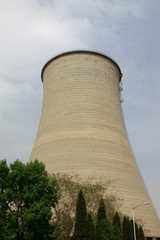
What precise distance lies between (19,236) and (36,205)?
1631mm

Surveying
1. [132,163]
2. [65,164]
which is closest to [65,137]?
[65,164]

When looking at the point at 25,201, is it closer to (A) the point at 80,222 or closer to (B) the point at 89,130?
(A) the point at 80,222

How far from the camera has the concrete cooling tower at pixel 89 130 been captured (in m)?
16.2

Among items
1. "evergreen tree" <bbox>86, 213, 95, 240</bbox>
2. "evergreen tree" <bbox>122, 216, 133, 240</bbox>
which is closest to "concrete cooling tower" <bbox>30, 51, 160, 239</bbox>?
"evergreen tree" <bbox>122, 216, 133, 240</bbox>

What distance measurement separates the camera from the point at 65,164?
1630 centimetres

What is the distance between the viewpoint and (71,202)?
548 inches

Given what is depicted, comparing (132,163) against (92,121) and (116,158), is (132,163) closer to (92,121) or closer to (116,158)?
(116,158)

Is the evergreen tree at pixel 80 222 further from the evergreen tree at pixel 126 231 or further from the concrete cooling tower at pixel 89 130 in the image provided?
the concrete cooling tower at pixel 89 130

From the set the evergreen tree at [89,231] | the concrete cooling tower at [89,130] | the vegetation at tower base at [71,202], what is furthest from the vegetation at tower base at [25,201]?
the concrete cooling tower at [89,130]

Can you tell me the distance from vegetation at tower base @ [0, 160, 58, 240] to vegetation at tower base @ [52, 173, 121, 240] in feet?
7.10

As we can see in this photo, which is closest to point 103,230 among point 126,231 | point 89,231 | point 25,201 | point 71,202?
point 89,231

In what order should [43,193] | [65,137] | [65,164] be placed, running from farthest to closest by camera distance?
[65,137]
[65,164]
[43,193]

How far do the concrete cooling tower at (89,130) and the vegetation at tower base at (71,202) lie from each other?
3.93 ft

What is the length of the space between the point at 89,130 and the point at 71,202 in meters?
5.13
